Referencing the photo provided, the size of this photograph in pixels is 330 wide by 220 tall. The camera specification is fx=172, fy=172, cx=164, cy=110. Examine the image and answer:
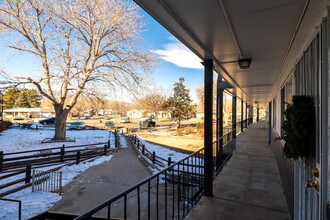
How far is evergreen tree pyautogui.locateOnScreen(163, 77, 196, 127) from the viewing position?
86.1ft

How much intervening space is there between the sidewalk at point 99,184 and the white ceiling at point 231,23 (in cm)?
486

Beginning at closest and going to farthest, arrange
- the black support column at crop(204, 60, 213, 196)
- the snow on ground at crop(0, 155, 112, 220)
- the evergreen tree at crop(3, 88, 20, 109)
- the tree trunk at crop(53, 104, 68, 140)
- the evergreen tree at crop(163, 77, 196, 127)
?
1. the black support column at crop(204, 60, 213, 196)
2. the snow on ground at crop(0, 155, 112, 220)
3. the tree trunk at crop(53, 104, 68, 140)
4. the evergreen tree at crop(163, 77, 196, 127)
5. the evergreen tree at crop(3, 88, 20, 109)

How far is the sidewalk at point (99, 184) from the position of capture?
4816 mm

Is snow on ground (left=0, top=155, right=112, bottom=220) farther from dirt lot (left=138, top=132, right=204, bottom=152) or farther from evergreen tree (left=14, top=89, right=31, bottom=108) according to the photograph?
evergreen tree (left=14, top=89, right=31, bottom=108)

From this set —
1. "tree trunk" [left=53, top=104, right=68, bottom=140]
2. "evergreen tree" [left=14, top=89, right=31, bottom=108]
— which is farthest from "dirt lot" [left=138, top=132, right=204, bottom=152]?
"evergreen tree" [left=14, top=89, right=31, bottom=108]

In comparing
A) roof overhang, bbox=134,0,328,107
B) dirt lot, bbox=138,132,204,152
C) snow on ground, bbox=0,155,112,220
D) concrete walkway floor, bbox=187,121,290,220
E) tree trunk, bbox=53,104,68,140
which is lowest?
snow on ground, bbox=0,155,112,220

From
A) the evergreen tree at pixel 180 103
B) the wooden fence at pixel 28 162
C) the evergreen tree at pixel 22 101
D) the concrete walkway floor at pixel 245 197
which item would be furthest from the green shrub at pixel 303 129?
the evergreen tree at pixel 22 101

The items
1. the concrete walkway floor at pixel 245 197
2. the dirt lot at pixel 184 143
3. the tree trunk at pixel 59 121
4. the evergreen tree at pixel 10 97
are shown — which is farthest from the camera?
the evergreen tree at pixel 10 97

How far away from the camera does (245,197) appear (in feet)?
11.2

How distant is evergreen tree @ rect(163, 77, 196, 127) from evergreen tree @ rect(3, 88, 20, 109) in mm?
44178

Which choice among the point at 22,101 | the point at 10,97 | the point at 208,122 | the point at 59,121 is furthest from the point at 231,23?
the point at 10,97

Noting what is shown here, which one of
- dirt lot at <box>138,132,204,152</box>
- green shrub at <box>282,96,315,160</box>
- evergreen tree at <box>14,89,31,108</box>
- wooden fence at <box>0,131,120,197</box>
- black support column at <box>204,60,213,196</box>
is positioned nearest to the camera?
green shrub at <box>282,96,315,160</box>

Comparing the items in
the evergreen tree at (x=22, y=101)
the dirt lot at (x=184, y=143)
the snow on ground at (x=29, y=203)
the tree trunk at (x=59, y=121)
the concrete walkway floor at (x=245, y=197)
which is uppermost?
the evergreen tree at (x=22, y=101)

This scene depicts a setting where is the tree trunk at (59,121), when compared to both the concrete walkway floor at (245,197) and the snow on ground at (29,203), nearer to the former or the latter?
the snow on ground at (29,203)
